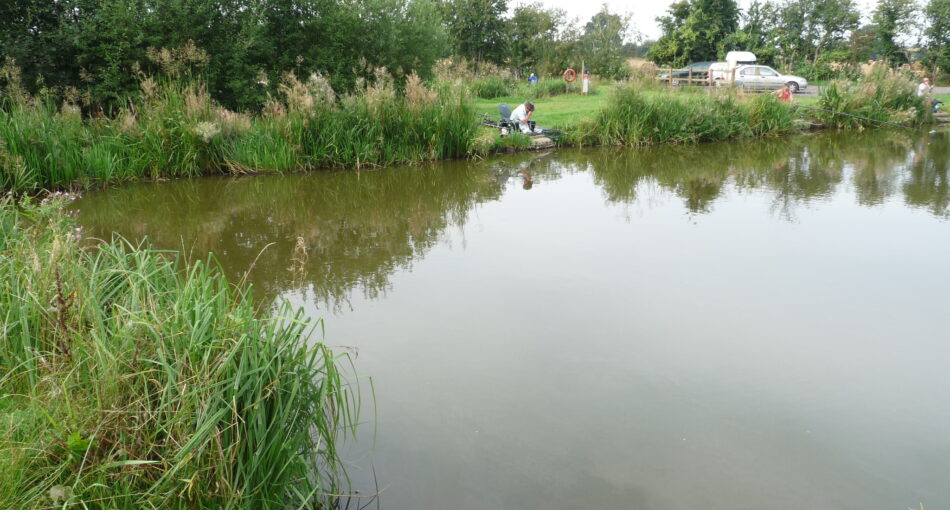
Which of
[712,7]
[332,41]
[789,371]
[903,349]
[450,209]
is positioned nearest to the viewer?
[789,371]

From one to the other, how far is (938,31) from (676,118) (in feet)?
62.1

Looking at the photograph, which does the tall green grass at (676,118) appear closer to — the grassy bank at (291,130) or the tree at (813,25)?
the grassy bank at (291,130)

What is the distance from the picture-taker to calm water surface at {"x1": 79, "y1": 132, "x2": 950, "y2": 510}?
3.18 meters

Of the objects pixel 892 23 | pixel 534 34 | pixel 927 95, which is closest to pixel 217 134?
pixel 927 95

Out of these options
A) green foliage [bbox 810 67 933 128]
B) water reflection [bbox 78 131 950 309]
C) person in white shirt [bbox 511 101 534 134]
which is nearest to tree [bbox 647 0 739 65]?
green foliage [bbox 810 67 933 128]

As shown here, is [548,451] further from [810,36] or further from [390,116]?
[810,36]

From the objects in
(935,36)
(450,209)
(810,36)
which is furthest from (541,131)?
(810,36)

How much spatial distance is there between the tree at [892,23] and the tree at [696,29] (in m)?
6.94

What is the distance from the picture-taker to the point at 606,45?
26672mm

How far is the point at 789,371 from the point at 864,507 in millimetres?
1205

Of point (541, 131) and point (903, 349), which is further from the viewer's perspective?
point (541, 131)

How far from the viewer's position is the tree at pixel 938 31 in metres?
25.5

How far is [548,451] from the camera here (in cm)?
334

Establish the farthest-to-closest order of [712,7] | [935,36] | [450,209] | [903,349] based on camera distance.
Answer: [712,7] < [935,36] < [450,209] < [903,349]
